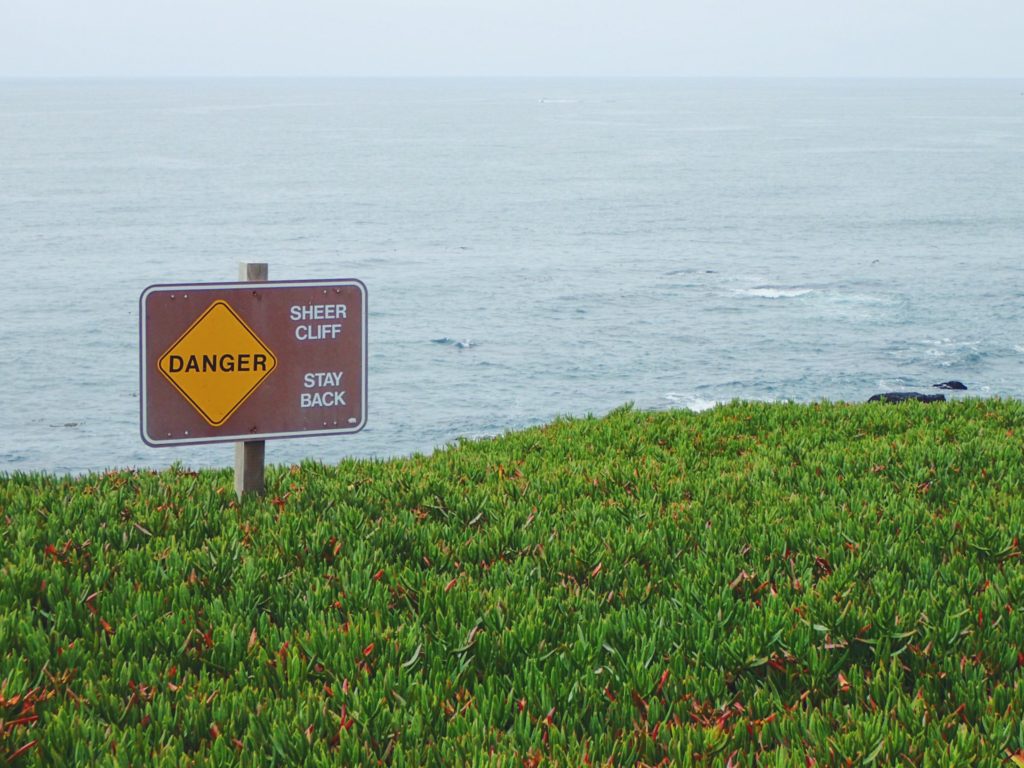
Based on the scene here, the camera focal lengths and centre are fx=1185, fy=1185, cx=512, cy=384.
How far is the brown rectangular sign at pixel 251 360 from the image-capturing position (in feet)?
23.3

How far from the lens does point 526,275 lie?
64.4 meters

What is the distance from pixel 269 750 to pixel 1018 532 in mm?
4480

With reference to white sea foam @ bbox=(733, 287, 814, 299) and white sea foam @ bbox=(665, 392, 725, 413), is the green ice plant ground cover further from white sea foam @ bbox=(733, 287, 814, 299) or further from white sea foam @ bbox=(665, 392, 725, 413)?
white sea foam @ bbox=(733, 287, 814, 299)

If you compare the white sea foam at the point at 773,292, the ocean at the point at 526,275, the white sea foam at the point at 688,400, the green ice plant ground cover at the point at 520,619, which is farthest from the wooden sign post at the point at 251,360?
the white sea foam at the point at 773,292

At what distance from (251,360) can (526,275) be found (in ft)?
189

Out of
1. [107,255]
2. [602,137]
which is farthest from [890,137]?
[107,255]

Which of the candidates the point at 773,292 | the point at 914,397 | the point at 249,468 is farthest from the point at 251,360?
the point at 773,292

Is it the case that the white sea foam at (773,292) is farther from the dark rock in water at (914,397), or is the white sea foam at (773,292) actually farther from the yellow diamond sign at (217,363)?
the yellow diamond sign at (217,363)

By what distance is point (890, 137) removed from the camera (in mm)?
181375

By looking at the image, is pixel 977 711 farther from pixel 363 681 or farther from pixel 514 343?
pixel 514 343

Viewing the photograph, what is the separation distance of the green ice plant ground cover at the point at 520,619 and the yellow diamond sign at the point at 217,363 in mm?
692

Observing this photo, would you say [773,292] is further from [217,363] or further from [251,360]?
[217,363]

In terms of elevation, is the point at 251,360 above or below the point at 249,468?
above

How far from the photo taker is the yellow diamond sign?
281 inches
